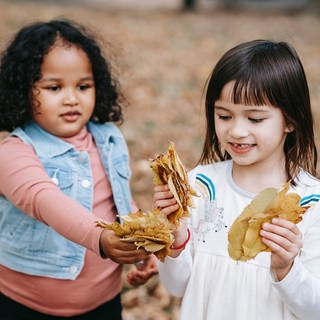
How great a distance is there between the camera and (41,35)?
2.52 meters

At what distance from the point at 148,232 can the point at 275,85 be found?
67cm

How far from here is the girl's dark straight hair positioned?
6.58ft

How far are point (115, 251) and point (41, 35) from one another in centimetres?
108

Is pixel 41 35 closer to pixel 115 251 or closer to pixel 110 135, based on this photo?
pixel 110 135

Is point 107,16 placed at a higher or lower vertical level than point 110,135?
higher

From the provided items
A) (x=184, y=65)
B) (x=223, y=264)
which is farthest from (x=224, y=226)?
(x=184, y=65)

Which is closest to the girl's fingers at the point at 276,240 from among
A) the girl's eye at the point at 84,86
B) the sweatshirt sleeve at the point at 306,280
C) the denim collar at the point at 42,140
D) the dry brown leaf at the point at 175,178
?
the sweatshirt sleeve at the point at 306,280

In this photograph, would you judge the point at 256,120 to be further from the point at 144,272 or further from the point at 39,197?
the point at 144,272

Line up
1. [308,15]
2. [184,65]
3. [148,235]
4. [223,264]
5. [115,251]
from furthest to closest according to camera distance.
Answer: [308,15] → [184,65] → [223,264] → [115,251] → [148,235]

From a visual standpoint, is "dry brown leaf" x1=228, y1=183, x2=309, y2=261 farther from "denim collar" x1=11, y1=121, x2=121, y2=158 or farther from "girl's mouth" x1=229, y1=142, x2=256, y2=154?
"denim collar" x1=11, y1=121, x2=121, y2=158

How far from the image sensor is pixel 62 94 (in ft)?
7.93

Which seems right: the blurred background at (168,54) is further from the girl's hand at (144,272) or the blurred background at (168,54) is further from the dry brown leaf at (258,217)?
the girl's hand at (144,272)

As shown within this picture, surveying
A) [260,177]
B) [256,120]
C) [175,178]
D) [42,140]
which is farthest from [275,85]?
[42,140]

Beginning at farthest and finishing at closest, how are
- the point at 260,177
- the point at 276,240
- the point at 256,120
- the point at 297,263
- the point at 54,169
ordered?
the point at 54,169 → the point at 260,177 → the point at 256,120 → the point at 297,263 → the point at 276,240
